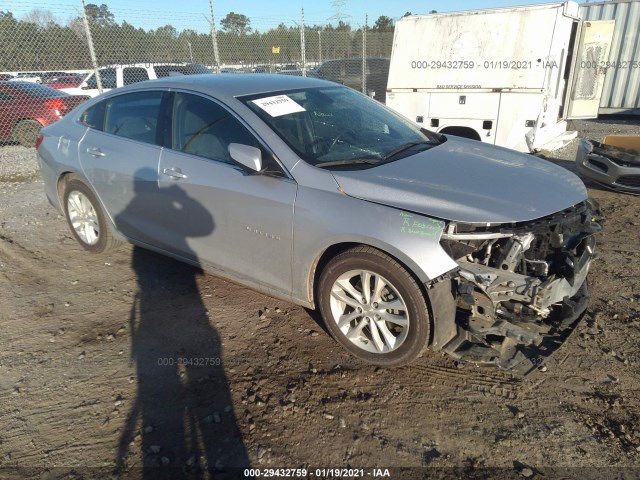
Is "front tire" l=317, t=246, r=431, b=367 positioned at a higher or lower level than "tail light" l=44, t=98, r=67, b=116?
lower

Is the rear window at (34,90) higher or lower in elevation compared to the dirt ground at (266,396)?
higher

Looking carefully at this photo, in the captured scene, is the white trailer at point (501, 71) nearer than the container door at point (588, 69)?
Yes

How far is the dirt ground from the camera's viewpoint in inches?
92.2

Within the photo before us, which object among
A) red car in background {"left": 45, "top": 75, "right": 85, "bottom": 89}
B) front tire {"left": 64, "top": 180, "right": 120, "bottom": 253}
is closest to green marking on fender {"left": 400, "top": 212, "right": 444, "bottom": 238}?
front tire {"left": 64, "top": 180, "right": 120, "bottom": 253}

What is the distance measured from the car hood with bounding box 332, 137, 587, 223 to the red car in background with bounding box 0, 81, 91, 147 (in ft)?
32.2

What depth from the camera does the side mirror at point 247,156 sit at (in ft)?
9.72

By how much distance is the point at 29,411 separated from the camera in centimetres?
272

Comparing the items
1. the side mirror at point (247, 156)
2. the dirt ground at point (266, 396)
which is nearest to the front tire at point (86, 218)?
the dirt ground at point (266, 396)

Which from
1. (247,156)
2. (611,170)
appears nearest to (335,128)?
(247,156)

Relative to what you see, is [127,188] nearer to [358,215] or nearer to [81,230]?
[81,230]

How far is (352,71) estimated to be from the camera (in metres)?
12.5

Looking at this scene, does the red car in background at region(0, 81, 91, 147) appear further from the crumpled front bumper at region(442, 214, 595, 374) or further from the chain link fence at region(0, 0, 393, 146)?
the crumpled front bumper at region(442, 214, 595, 374)

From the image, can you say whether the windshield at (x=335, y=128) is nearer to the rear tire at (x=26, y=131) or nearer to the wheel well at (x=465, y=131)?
the wheel well at (x=465, y=131)

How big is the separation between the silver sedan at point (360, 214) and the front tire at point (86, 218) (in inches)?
22.7
